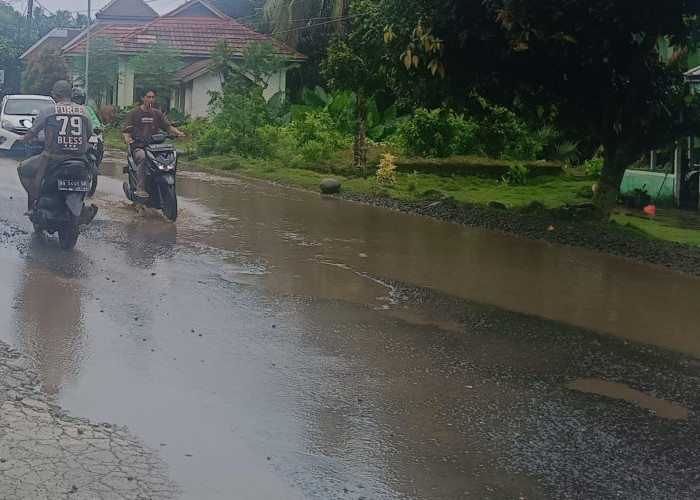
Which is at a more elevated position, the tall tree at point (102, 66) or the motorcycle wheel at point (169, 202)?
the tall tree at point (102, 66)

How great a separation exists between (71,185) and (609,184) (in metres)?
9.19

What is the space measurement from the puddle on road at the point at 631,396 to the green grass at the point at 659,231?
28.5ft

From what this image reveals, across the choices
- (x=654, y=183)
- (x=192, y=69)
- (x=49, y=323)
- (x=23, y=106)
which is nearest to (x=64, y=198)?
(x=49, y=323)

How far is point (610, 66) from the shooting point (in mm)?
15836

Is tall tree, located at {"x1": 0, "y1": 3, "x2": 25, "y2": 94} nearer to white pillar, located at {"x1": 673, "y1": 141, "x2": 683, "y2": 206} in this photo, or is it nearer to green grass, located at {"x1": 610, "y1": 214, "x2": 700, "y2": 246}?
white pillar, located at {"x1": 673, "y1": 141, "x2": 683, "y2": 206}

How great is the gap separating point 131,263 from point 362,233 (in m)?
4.27

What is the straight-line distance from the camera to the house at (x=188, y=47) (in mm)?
42656

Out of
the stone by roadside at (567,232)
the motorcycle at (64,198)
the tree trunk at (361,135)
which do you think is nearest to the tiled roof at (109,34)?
the tree trunk at (361,135)

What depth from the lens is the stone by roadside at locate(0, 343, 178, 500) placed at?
183 inches

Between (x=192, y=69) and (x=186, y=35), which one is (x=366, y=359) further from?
(x=186, y=35)

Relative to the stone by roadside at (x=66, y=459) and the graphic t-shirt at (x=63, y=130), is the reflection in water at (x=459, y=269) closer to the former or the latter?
the graphic t-shirt at (x=63, y=130)

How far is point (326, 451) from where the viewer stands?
17.7 ft

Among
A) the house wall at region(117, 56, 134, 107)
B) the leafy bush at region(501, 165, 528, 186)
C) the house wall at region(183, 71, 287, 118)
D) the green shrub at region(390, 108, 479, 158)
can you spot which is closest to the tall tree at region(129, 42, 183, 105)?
the house wall at region(183, 71, 287, 118)

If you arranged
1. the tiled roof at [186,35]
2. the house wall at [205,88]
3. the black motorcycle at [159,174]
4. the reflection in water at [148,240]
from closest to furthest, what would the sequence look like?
the reflection in water at [148,240] → the black motorcycle at [159,174] → the house wall at [205,88] → the tiled roof at [186,35]
